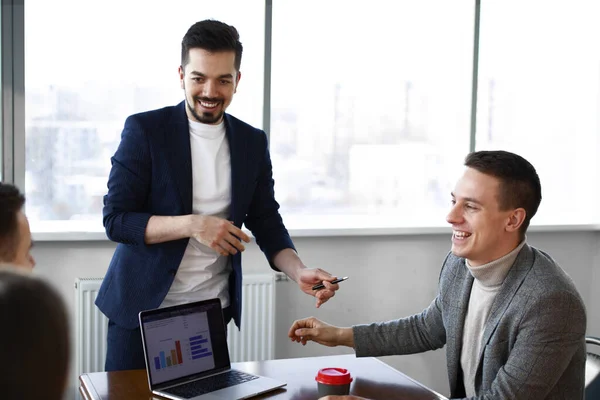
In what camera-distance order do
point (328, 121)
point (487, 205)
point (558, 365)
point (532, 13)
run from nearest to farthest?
1. point (558, 365)
2. point (487, 205)
3. point (328, 121)
4. point (532, 13)

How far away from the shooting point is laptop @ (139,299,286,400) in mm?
2023

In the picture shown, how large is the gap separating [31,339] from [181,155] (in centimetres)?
174

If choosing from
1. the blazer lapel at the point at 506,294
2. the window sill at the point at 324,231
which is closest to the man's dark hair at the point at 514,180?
the blazer lapel at the point at 506,294

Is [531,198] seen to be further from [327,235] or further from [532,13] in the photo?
[532,13]

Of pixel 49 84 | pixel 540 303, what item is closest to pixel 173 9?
pixel 49 84

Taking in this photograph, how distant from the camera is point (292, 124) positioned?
393 centimetres

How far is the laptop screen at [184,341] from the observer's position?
80.4 inches

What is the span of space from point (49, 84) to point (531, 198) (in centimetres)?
223

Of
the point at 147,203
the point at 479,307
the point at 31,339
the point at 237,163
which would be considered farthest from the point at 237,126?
the point at 31,339

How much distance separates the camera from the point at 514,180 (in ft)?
7.39

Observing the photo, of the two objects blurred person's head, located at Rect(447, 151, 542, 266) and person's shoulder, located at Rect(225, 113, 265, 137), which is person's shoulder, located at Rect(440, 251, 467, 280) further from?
person's shoulder, located at Rect(225, 113, 265, 137)

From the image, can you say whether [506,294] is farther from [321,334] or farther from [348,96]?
[348,96]

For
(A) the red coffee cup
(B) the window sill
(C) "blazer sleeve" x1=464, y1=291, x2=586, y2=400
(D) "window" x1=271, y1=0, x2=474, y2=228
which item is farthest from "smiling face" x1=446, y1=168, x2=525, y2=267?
(D) "window" x1=271, y1=0, x2=474, y2=228

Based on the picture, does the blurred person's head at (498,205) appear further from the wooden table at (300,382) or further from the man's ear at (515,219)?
the wooden table at (300,382)
